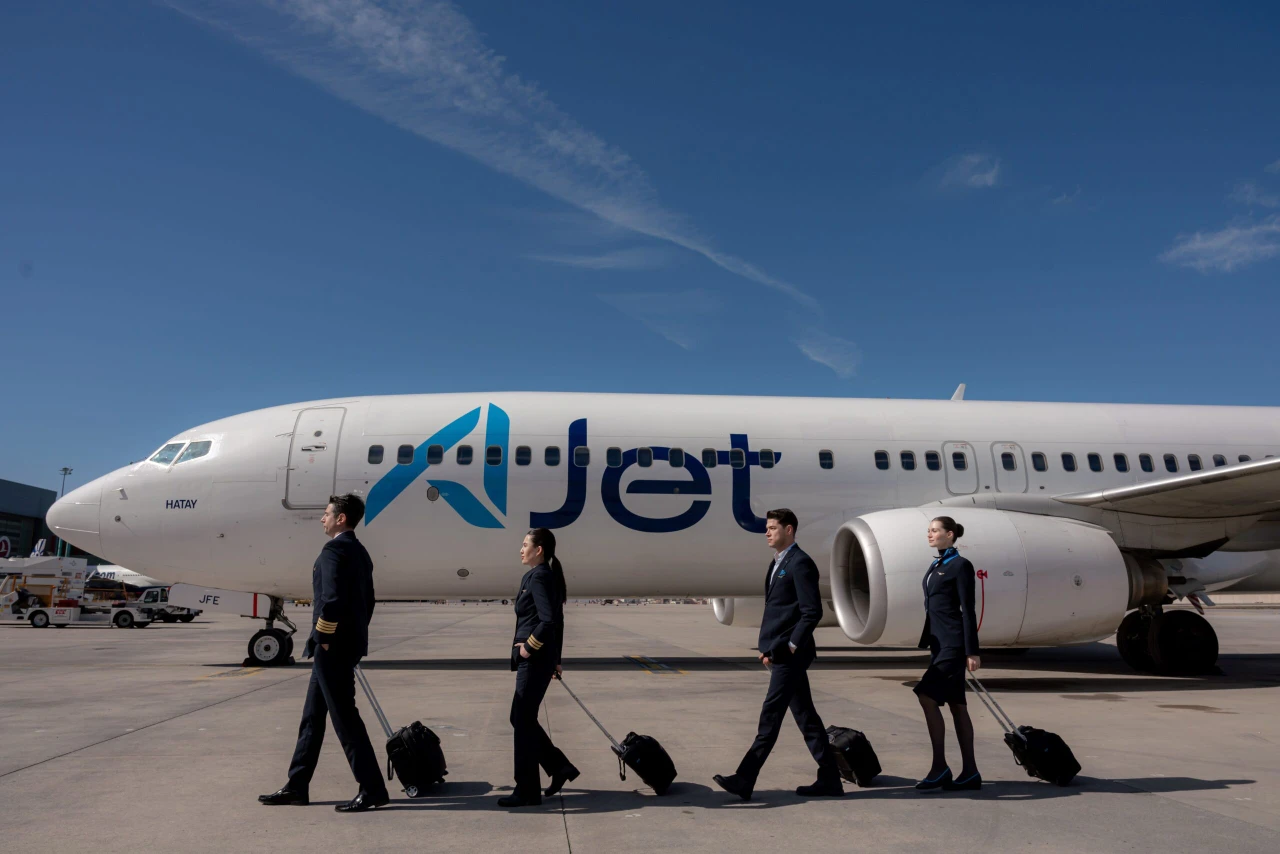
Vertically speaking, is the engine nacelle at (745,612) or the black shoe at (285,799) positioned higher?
the engine nacelle at (745,612)

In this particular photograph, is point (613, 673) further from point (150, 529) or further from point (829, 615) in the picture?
point (150, 529)

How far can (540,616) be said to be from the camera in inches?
212

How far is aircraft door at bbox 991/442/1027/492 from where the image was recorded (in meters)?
13.7

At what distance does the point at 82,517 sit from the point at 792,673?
36.5 feet

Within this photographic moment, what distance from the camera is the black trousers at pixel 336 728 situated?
5184 millimetres

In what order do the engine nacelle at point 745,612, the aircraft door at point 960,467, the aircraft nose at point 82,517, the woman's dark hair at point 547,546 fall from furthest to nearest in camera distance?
1. the engine nacelle at point 745,612
2. the aircraft door at point 960,467
3. the aircraft nose at point 82,517
4. the woman's dark hair at point 547,546

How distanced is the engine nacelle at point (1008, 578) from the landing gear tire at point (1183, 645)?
6.85ft

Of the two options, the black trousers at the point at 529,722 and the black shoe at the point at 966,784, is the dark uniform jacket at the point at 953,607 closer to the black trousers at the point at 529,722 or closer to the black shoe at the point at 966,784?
the black shoe at the point at 966,784

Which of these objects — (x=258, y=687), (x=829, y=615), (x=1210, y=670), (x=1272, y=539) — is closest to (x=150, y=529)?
(x=258, y=687)

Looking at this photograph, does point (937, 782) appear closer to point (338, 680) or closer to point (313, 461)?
point (338, 680)

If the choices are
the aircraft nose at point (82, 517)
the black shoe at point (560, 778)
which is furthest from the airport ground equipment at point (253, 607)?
the black shoe at point (560, 778)

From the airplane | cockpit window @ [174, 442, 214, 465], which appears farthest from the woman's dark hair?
cockpit window @ [174, 442, 214, 465]

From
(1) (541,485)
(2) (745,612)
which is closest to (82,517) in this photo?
(1) (541,485)

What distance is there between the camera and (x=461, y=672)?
40.3 feet
